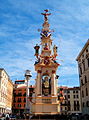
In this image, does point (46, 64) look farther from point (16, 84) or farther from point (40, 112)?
point (16, 84)

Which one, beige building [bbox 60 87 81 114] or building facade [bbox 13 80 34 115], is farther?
building facade [bbox 13 80 34 115]

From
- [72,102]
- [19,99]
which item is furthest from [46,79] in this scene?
[19,99]

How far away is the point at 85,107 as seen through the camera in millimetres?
39781

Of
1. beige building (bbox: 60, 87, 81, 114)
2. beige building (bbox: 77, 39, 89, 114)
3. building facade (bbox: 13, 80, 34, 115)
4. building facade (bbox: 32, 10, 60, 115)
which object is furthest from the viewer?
building facade (bbox: 13, 80, 34, 115)

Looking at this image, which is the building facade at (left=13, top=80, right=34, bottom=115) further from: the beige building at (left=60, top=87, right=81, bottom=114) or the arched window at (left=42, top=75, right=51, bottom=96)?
the arched window at (left=42, top=75, right=51, bottom=96)

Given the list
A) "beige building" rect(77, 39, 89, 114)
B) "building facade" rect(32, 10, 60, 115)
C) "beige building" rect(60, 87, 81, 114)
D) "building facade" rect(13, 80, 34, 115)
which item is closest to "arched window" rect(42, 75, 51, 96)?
"building facade" rect(32, 10, 60, 115)

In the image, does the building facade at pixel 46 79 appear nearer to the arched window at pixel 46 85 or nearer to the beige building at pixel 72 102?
the arched window at pixel 46 85

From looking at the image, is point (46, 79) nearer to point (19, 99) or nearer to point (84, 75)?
point (84, 75)

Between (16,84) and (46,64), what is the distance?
70434 millimetres

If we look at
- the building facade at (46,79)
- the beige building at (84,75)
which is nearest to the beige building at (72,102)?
the beige building at (84,75)

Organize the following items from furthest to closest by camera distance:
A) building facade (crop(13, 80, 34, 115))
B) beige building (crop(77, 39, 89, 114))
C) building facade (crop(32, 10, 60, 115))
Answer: building facade (crop(13, 80, 34, 115)) < beige building (crop(77, 39, 89, 114)) < building facade (crop(32, 10, 60, 115))

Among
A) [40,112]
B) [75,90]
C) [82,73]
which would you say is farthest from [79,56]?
[75,90]

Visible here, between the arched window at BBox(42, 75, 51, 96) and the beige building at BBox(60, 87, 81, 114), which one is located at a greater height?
the arched window at BBox(42, 75, 51, 96)

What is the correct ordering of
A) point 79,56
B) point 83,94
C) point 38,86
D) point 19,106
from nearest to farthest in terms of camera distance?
1. point 38,86
2. point 83,94
3. point 79,56
4. point 19,106
